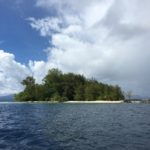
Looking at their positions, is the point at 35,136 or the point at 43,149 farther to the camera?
the point at 35,136

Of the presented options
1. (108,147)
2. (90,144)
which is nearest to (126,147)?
(108,147)

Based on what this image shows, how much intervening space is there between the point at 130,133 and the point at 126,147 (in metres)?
10.5

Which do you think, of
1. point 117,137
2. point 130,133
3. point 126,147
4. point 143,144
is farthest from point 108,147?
point 130,133

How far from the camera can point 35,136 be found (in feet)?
132

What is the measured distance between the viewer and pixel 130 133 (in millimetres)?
42750

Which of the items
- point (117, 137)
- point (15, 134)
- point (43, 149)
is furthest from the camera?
point (15, 134)

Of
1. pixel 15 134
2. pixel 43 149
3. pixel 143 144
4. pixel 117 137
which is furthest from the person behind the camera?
pixel 15 134

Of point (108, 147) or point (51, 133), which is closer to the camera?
point (108, 147)

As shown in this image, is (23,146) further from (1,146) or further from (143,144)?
(143,144)

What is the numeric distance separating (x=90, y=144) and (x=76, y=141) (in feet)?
7.04

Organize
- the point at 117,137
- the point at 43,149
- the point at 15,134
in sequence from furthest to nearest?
the point at 15,134 → the point at 117,137 → the point at 43,149

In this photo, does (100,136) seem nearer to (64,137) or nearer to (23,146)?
(64,137)

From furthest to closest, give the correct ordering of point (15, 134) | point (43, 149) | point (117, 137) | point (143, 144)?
→ 1. point (15, 134)
2. point (117, 137)
3. point (143, 144)
4. point (43, 149)

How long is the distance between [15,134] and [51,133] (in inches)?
180
